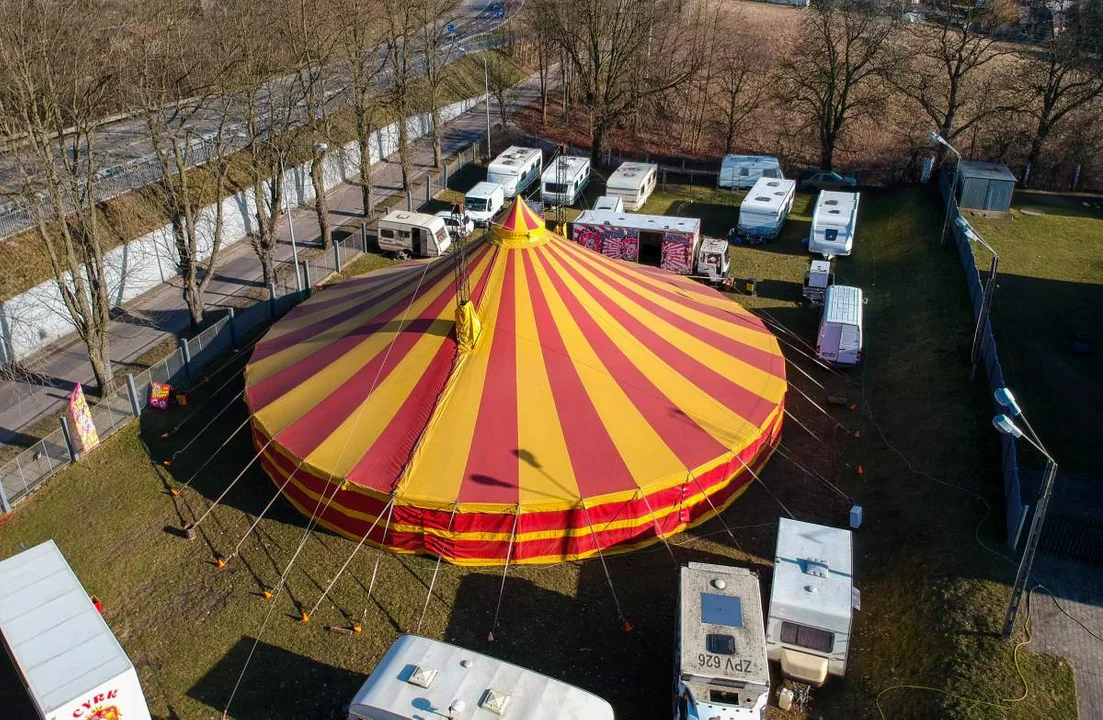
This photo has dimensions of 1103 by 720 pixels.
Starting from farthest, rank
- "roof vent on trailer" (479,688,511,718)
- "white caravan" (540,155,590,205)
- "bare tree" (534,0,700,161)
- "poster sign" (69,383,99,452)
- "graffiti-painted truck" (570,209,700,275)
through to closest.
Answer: "bare tree" (534,0,700,161) → "white caravan" (540,155,590,205) → "graffiti-painted truck" (570,209,700,275) → "poster sign" (69,383,99,452) → "roof vent on trailer" (479,688,511,718)

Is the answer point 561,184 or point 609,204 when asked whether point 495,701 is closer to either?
point 609,204

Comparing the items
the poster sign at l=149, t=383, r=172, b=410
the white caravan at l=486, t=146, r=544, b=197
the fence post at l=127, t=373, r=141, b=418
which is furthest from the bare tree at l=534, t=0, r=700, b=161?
the fence post at l=127, t=373, r=141, b=418

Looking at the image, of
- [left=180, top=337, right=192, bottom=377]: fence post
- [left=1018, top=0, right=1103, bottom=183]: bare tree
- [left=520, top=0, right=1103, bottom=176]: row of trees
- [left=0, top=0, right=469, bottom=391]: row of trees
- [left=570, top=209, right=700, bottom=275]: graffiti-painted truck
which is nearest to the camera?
[left=0, top=0, right=469, bottom=391]: row of trees

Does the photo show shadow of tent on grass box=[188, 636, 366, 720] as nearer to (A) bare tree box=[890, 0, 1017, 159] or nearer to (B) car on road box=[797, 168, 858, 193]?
(B) car on road box=[797, 168, 858, 193]

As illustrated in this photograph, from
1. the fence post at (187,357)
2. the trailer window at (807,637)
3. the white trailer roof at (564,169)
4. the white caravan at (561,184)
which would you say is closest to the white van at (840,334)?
the trailer window at (807,637)

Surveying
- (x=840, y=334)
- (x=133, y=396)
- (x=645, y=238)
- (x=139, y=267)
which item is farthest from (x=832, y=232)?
(x=139, y=267)

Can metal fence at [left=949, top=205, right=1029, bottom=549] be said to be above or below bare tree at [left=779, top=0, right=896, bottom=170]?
below
